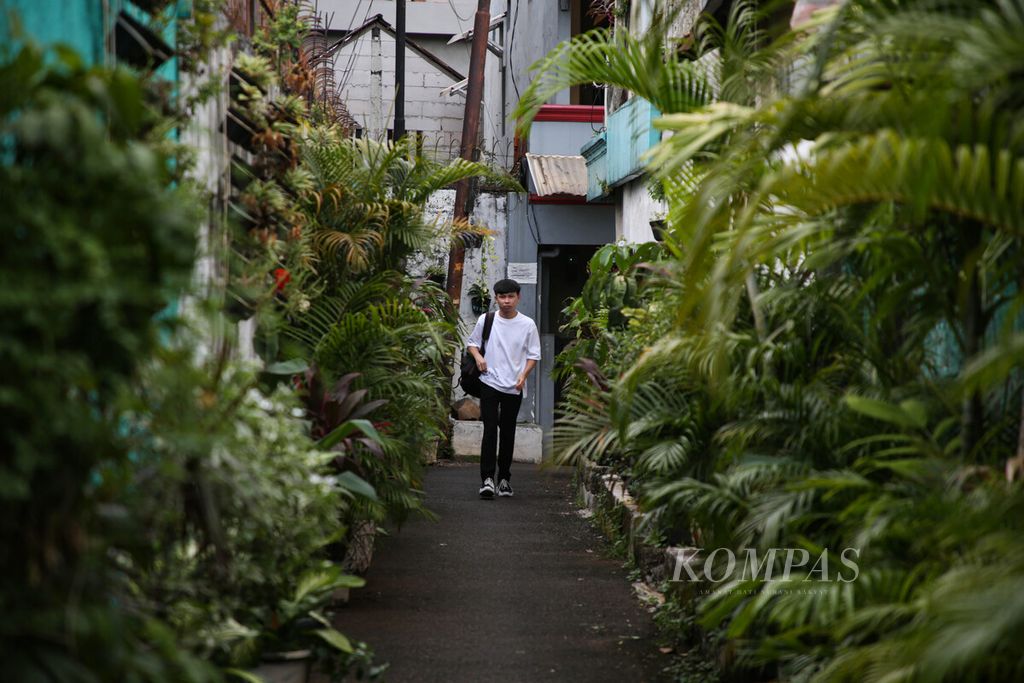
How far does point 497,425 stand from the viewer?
1130 cm

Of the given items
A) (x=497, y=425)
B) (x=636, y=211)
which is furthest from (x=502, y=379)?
(x=636, y=211)

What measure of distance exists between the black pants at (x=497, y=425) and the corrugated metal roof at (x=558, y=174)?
539 cm

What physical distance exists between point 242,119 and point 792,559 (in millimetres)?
3810

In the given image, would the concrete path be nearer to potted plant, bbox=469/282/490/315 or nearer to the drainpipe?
potted plant, bbox=469/282/490/315

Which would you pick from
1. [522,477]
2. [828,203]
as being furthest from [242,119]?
[522,477]

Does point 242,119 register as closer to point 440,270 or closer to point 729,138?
point 729,138

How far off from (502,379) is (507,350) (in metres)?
0.27

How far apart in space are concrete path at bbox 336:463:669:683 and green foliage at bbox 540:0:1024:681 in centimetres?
89

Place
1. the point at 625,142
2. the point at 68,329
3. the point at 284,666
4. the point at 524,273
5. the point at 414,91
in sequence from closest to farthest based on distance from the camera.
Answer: the point at 68,329 → the point at 284,666 → the point at 625,142 → the point at 524,273 → the point at 414,91

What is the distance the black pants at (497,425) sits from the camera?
36.4 feet

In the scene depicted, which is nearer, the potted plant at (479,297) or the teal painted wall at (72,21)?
the teal painted wall at (72,21)

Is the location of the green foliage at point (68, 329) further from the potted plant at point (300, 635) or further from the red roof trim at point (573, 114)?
the red roof trim at point (573, 114)

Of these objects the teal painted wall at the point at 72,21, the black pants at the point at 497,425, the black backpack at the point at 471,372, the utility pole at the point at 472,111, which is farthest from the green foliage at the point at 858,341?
the utility pole at the point at 472,111

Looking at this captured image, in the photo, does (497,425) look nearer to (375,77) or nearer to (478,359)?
(478,359)
